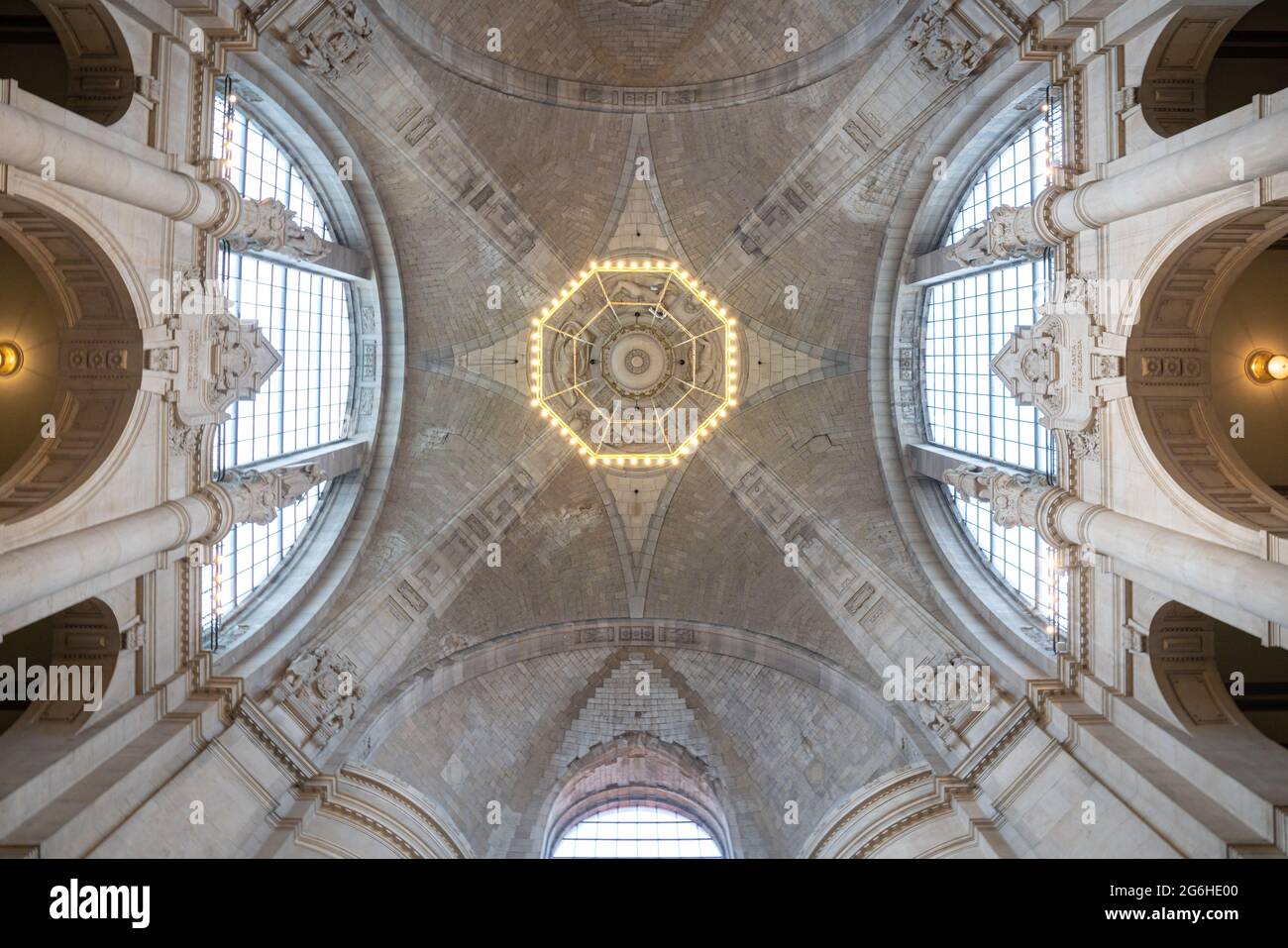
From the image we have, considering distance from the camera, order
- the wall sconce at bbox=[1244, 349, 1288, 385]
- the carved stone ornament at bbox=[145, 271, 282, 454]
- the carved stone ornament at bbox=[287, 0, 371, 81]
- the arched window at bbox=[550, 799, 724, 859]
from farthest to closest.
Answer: the arched window at bbox=[550, 799, 724, 859] → the carved stone ornament at bbox=[287, 0, 371, 81] → the wall sconce at bbox=[1244, 349, 1288, 385] → the carved stone ornament at bbox=[145, 271, 282, 454]

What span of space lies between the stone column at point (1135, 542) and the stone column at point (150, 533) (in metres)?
13.5

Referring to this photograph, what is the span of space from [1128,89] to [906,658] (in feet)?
36.6

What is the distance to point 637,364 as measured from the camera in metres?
21.5

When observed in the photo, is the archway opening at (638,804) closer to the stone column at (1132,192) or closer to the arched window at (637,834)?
the arched window at (637,834)

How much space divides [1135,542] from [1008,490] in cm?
320

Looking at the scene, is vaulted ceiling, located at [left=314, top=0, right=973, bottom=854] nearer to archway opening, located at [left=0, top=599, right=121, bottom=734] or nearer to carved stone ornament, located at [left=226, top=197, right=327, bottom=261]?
carved stone ornament, located at [left=226, top=197, right=327, bottom=261]

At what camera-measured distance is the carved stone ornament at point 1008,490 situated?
45.2 feet

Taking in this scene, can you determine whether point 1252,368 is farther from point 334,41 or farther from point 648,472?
point 334,41

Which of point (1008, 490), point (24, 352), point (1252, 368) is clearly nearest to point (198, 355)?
point (24, 352)

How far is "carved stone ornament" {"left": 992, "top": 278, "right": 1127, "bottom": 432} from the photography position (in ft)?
39.6

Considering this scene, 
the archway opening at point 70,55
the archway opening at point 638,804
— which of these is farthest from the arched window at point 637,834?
the archway opening at point 70,55

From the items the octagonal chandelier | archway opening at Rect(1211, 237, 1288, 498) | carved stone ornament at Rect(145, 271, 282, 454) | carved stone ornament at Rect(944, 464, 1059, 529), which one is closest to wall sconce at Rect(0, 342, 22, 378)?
carved stone ornament at Rect(145, 271, 282, 454)

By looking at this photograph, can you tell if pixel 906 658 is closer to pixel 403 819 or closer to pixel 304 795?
pixel 403 819
